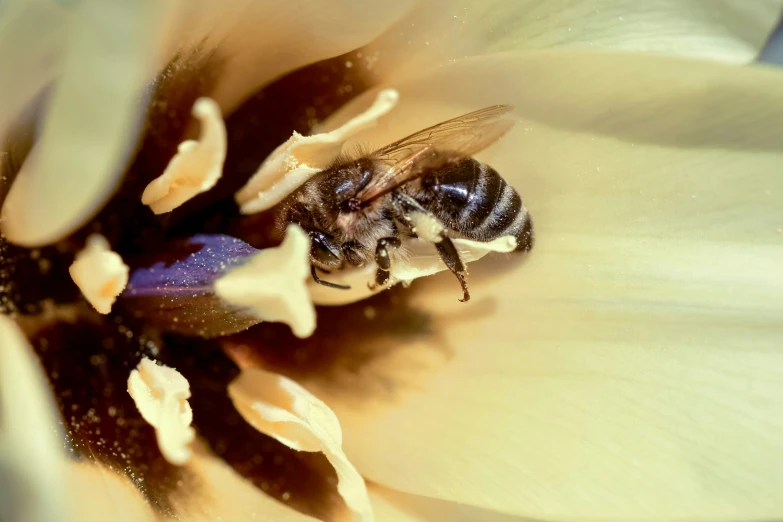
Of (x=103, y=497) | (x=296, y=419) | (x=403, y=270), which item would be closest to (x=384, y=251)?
(x=403, y=270)

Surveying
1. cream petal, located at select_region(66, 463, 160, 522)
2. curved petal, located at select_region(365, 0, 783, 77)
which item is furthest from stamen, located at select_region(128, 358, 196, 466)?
curved petal, located at select_region(365, 0, 783, 77)

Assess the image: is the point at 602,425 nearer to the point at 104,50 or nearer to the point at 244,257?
the point at 244,257

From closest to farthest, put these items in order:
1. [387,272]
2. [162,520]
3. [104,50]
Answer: [104,50]
[162,520]
[387,272]

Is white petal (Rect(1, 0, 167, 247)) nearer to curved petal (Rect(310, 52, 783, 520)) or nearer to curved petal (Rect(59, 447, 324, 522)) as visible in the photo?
curved petal (Rect(59, 447, 324, 522))

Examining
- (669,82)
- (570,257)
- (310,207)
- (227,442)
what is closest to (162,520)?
(227,442)

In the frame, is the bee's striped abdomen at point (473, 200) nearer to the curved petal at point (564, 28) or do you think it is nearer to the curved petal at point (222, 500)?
the curved petal at point (564, 28)

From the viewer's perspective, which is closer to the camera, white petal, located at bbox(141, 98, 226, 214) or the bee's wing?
white petal, located at bbox(141, 98, 226, 214)
